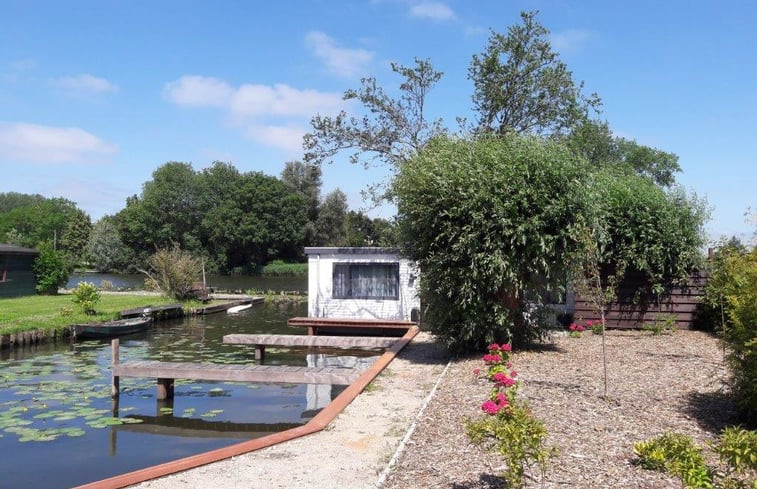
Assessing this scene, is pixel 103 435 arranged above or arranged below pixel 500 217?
below

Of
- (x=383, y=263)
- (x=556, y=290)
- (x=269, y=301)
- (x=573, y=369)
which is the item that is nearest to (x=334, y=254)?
(x=383, y=263)

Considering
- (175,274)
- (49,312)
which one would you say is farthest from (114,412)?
(175,274)

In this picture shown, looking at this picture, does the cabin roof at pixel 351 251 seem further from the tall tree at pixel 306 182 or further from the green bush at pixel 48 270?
the tall tree at pixel 306 182

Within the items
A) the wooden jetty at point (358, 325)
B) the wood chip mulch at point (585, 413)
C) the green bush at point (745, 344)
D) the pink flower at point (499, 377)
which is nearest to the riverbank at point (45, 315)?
the wooden jetty at point (358, 325)

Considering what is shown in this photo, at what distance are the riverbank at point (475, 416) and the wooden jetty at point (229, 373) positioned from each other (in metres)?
1.01

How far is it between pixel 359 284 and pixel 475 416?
564 inches

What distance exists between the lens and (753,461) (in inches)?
155

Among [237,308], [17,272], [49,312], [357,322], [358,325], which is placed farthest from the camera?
[237,308]

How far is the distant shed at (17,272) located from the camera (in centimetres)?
2897

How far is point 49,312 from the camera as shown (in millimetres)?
22469

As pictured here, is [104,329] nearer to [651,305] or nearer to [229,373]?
[229,373]

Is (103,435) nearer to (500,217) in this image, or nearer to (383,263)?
(500,217)

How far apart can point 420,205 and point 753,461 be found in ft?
25.0

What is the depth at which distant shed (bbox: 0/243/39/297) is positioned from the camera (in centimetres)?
2897
